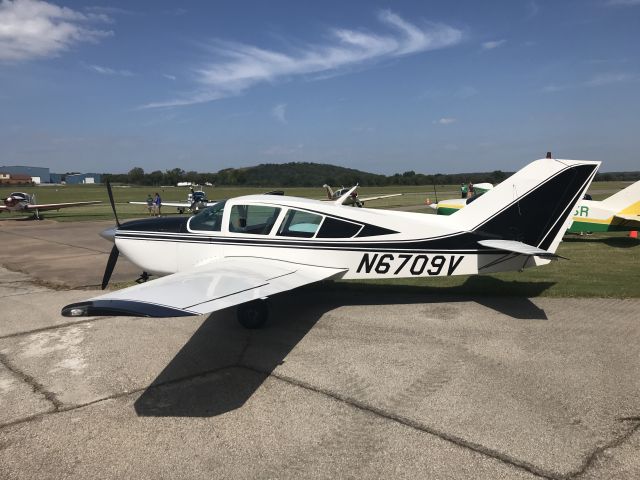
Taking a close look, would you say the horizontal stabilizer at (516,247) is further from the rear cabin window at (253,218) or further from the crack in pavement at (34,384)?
the crack in pavement at (34,384)

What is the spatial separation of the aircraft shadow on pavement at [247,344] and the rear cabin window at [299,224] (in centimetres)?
139

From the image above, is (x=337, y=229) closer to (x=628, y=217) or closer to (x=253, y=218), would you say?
(x=253, y=218)

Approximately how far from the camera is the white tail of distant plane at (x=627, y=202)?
47.3ft

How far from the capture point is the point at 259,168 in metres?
200

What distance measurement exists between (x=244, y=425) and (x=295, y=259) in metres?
3.61

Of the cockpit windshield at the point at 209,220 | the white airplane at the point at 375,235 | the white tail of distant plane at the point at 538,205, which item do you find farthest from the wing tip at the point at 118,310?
the white tail of distant plane at the point at 538,205

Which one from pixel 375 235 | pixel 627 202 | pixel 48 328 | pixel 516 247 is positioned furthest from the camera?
pixel 627 202

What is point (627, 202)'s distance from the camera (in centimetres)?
1455

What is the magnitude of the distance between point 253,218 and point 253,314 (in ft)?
5.50

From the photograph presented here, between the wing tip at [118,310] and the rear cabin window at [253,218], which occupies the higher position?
the rear cabin window at [253,218]

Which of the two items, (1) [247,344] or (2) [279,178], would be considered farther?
(2) [279,178]

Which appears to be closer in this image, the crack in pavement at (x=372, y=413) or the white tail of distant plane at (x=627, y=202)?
the crack in pavement at (x=372, y=413)

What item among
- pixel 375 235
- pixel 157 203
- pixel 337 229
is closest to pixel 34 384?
pixel 337 229

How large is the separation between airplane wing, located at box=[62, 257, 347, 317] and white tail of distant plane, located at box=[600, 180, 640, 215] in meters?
11.9
